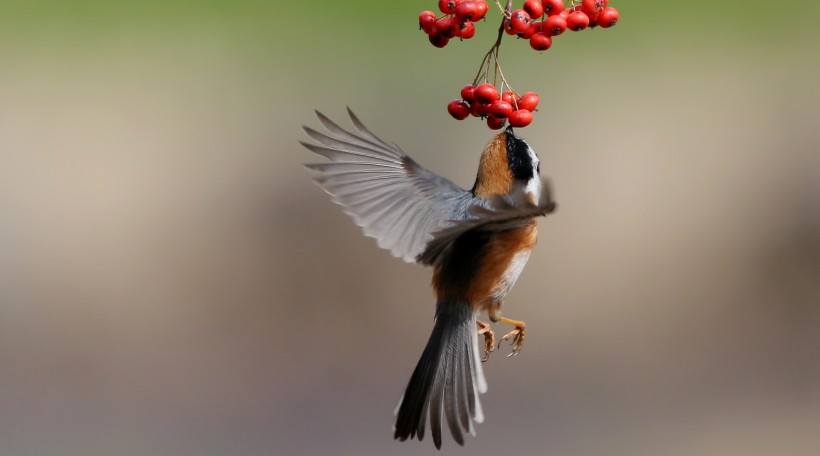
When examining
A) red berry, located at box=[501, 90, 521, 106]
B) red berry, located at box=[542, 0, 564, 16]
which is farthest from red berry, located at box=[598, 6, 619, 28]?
red berry, located at box=[501, 90, 521, 106]

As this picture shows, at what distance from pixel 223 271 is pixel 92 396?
152cm

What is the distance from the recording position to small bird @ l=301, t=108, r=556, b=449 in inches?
158

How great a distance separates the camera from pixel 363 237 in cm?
902

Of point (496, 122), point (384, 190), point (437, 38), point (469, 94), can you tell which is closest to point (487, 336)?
point (384, 190)

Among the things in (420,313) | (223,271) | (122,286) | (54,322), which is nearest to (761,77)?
(420,313)

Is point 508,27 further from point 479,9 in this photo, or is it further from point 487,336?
point 487,336

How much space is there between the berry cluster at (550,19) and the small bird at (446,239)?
444mm

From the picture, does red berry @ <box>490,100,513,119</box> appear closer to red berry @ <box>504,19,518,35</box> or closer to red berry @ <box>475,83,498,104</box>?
red berry @ <box>475,83,498,104</box>

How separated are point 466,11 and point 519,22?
186mm

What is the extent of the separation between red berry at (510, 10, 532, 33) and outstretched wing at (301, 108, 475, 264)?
99cm

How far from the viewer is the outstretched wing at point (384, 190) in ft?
14.6

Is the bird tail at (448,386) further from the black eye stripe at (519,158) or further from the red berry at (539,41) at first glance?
the red berry at (539,41)

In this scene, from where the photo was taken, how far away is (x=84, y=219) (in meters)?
9.23

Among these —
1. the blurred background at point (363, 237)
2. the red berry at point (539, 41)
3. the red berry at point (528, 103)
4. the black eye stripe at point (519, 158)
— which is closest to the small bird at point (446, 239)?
the black eye stripe at point (519, 158)
